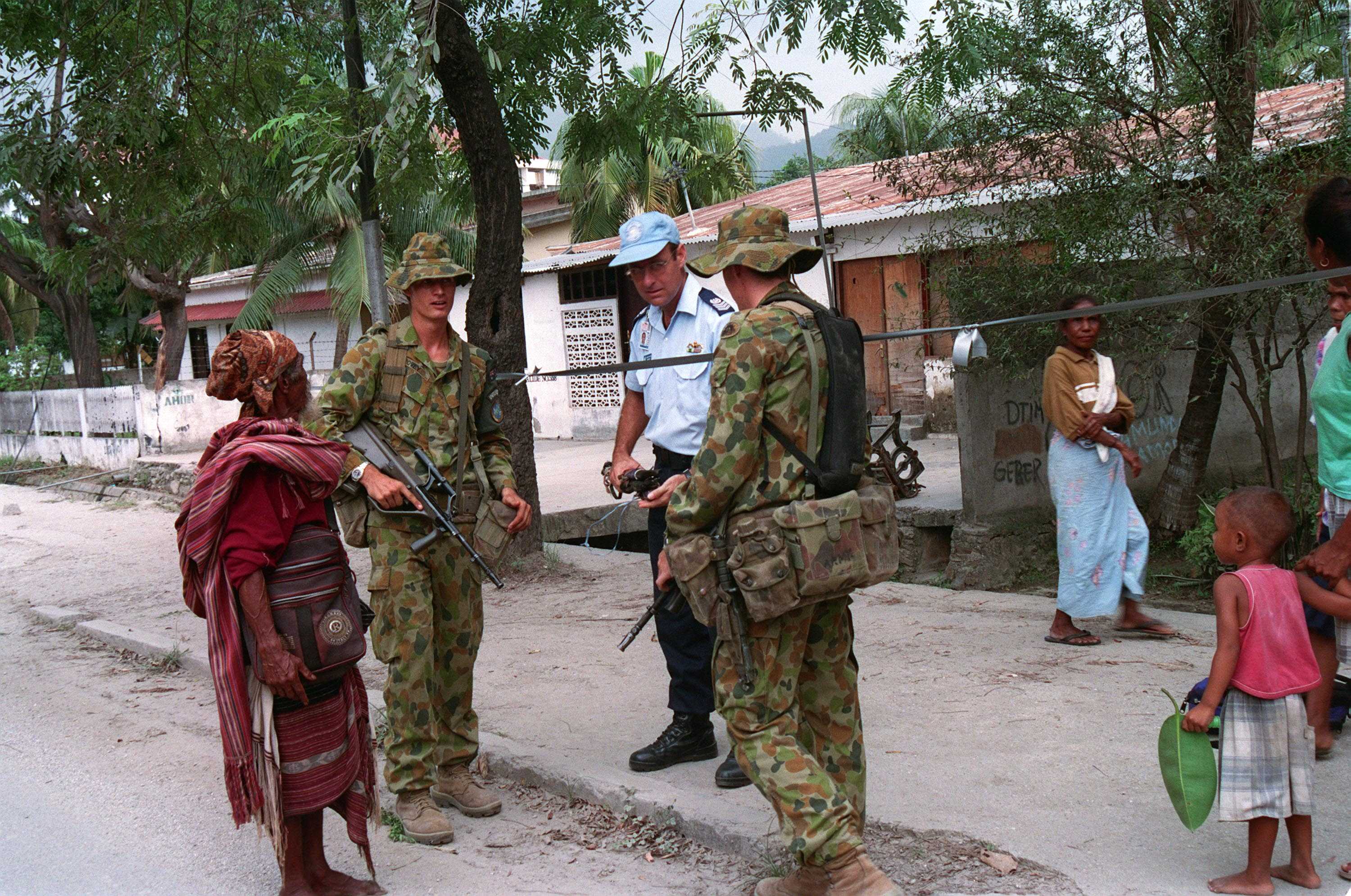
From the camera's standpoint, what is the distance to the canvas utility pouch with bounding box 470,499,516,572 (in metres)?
4.18

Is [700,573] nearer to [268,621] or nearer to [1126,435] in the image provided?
[268,621]

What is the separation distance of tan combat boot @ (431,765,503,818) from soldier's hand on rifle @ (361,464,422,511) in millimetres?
1041

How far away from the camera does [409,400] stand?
416 centimetres

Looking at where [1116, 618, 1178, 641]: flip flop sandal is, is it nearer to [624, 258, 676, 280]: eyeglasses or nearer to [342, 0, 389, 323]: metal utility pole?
[624, 258, 676, 280]: eyeglasses

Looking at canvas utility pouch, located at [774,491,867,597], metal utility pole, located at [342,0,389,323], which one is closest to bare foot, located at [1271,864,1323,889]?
canvas utility pouch, located at [774,491,867,597]

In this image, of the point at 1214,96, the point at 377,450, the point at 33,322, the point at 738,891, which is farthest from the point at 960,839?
the point at 33,322

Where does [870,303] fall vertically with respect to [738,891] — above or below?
above

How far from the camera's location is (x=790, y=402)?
3.13 metres

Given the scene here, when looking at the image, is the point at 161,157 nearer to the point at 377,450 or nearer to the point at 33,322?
the point at 377,450

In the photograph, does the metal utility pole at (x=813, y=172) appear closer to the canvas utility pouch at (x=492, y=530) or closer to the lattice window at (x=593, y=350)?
the canvas utility pouch at (x=492, y=530)

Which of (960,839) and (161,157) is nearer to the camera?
(960,839)

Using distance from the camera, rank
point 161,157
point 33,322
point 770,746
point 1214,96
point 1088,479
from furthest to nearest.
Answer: point 33,322, point 161,157, point 1214,96, point 1088,479, point 770,746

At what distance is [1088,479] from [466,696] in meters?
3.28

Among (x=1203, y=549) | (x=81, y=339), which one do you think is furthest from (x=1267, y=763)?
(x=81, y=339)
